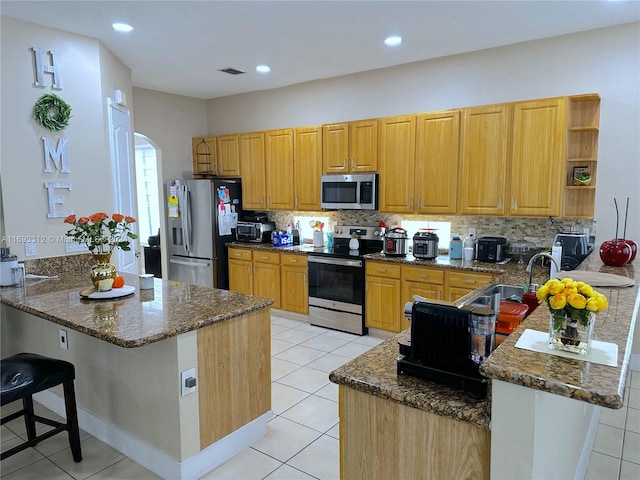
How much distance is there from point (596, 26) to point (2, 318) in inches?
211

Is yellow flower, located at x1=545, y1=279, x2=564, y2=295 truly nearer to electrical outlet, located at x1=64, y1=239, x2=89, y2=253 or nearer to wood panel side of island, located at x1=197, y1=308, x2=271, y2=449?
wood panel side of island, located at x1=197, y1=308, x2=271, y2=449

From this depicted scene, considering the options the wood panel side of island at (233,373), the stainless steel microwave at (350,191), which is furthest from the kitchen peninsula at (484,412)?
the stainless steel microwave at (350,191)

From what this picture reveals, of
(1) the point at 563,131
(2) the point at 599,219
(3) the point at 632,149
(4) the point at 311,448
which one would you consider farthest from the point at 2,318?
(3) the point at 632,149

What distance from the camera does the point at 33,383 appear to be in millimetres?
2260

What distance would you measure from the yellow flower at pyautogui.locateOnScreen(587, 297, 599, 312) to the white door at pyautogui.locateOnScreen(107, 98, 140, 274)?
3.77 metres

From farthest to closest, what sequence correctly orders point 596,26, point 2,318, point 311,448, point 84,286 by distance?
1. point 596,26
2. point 2,318
3. point 84,286
4. point 311,448

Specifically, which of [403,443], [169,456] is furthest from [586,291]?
[169,456]

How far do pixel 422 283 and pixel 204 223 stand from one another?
3.00 m

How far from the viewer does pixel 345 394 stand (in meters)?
1.67

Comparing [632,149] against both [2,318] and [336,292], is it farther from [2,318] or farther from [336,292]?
[2,318]

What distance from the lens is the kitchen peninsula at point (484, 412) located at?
1236mm

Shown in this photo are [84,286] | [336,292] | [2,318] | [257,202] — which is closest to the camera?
[84,286]

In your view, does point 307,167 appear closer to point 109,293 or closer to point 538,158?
point 538,158

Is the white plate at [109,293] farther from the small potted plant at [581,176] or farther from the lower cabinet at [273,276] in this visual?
the small potted plant at [581,176]
